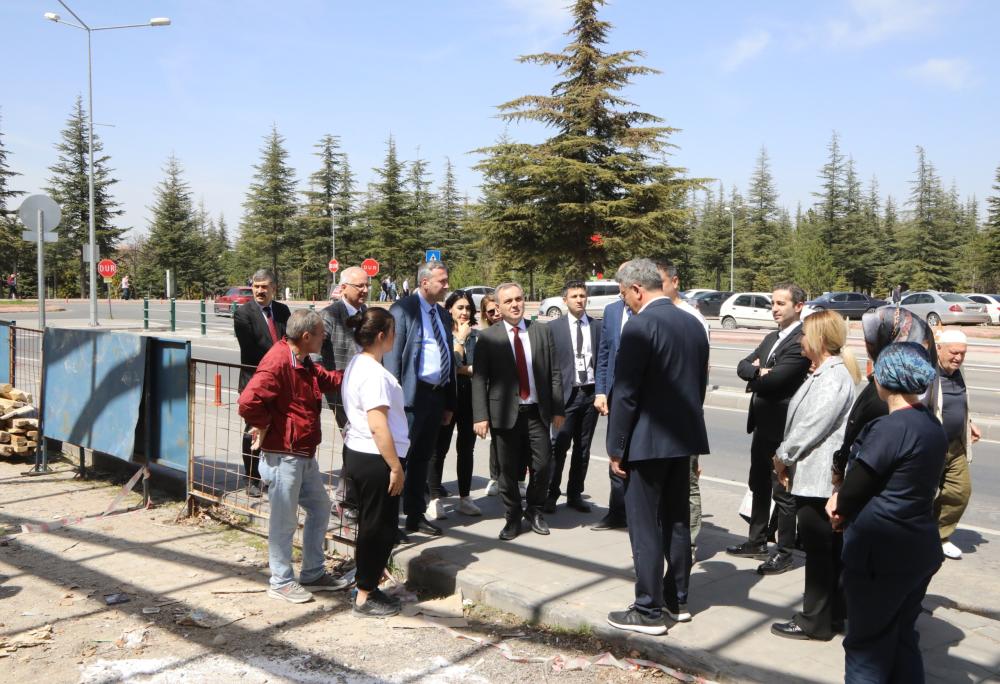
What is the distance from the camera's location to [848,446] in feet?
12.8

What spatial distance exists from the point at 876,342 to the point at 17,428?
27.2ft

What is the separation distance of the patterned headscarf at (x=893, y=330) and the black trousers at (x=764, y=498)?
4.04 feet

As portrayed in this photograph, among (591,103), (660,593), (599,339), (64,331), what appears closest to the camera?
(660,593)

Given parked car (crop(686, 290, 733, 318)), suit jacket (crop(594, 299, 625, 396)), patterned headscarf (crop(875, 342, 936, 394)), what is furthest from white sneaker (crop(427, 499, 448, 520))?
parked car (crop(686, 290, 733, 318))

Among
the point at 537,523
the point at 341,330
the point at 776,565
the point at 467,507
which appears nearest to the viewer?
the point at 776,565

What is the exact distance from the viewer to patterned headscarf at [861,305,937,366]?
415 cm

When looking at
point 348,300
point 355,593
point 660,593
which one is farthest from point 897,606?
point 348,300

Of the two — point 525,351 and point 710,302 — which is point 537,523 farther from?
point 710,302

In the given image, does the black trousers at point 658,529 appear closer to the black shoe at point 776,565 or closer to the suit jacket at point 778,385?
the black shoe at point 776,565

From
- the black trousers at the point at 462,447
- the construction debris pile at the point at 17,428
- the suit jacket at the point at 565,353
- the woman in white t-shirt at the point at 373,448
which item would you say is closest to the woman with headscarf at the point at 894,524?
the woman in white t-shirt at the point at 373,448

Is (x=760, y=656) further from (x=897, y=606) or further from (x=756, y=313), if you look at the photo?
(x=756, y=313)

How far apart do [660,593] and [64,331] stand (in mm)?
6363

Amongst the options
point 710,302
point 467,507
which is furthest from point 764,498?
point 710,302

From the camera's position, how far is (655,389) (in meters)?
4.25
